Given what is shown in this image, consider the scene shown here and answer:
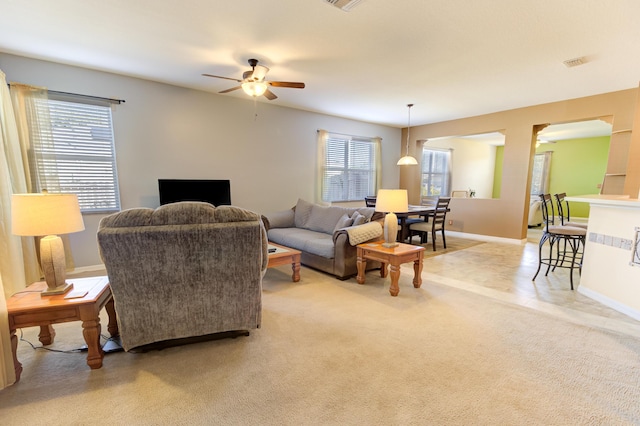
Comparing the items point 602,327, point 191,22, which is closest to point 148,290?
point 191,22

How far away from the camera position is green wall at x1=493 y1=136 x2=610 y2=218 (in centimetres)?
807

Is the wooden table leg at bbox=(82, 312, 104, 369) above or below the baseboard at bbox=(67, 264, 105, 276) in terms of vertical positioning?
above

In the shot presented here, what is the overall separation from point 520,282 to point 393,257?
6.02 feet

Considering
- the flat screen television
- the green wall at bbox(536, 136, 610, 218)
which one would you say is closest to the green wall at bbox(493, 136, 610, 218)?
the green wall at bbox(536, 136, 610, 218)

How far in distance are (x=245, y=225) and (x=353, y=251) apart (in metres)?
1.87

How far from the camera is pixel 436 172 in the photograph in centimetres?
867

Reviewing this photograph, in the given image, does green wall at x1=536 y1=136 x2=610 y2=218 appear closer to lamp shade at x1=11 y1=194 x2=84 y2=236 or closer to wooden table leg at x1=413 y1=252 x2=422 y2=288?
wooden table leg at x1=413 y1=252 x2=422 y2=288

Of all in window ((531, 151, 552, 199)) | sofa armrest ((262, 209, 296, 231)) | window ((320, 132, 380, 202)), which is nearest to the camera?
sofa armrest ((262, 209, 296, 231))

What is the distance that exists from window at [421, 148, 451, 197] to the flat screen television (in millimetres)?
5978

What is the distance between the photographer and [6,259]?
2.80 metres

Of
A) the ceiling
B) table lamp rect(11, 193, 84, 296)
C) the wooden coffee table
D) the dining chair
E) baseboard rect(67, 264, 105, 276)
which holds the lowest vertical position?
baseboard rect(67, 264, 105, 276)

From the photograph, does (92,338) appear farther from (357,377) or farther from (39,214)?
(357,377)

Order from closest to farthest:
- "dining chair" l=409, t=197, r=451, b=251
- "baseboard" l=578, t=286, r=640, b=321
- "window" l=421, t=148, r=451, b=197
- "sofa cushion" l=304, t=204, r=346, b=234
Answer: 1. "baseboard" l=578, t=286, r=640, b=321
2. "sofa cushion" l=304, t=204, r=346, b=234
3. "dining chair" l=409, t=197, r=451, b=251
4. "window" l=421, t=148, r=451, b=197

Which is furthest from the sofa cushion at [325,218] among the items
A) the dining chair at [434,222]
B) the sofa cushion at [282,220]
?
the dining chair at [434,222]
